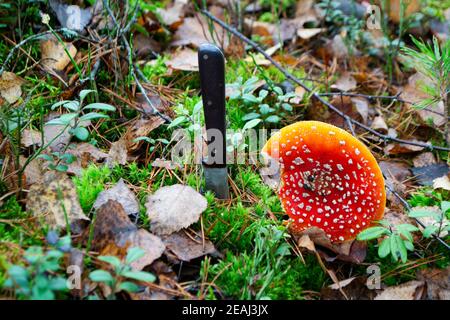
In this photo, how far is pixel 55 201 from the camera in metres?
2.21

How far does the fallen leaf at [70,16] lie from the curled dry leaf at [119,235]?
175cm

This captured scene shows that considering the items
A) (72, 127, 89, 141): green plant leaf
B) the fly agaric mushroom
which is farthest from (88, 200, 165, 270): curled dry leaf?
the fly agaric mushroom

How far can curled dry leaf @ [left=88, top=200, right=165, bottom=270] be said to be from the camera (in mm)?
2091

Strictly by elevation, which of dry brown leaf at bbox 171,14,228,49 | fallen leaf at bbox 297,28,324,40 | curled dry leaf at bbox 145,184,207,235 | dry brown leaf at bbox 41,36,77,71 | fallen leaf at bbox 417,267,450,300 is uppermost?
dry brown leaf at bbox 41,36,77,71

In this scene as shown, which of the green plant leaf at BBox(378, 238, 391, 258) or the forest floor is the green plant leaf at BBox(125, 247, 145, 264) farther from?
the green plant leaf at BBox(378, 238, 391, 258)

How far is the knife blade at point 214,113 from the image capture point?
6.66 feet

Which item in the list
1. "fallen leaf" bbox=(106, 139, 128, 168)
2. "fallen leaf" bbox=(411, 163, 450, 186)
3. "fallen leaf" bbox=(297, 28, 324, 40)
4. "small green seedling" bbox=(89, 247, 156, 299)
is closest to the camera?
"small green seedling" bbox=(89, 247, 156, 299)

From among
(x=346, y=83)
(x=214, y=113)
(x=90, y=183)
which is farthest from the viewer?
(x=346, y=83)

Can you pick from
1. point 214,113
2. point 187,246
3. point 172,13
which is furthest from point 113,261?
point 172,13

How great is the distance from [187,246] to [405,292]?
1.16 m

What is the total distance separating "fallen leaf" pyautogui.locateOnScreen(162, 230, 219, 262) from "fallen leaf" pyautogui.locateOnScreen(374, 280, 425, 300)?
889mm

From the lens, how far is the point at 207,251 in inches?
89.0

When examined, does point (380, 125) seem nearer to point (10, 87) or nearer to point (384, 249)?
point (384, 249)
